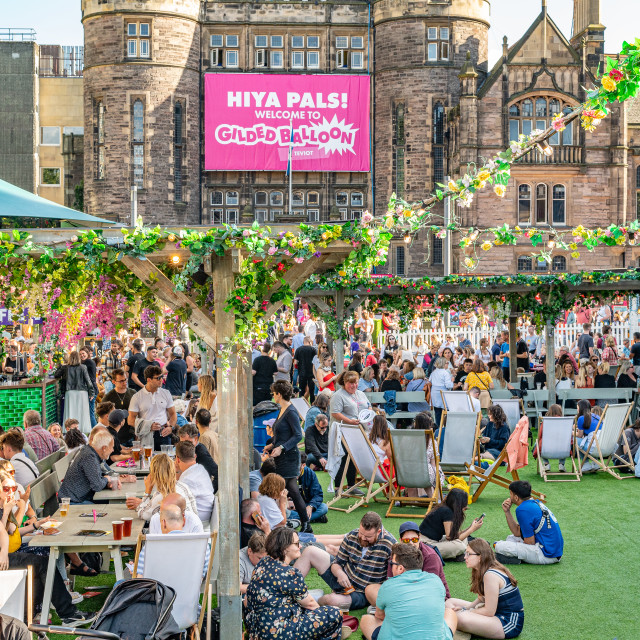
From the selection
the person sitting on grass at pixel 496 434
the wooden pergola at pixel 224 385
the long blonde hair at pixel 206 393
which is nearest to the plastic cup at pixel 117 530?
the wooden pergola at pixel 224 385

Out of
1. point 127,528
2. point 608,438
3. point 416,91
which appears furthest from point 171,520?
point 416,91

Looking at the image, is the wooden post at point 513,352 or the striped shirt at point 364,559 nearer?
the striped shirt at point 364,559

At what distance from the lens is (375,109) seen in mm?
39844

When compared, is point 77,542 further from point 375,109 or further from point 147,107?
point 375,109

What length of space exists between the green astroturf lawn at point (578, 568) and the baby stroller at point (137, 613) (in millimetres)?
1972

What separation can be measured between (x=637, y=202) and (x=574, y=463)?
31069 millimetres

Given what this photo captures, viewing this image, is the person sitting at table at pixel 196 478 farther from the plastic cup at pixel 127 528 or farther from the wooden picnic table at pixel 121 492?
the plastic cup at pixel 127 528

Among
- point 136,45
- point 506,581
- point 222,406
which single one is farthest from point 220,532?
point 136,45

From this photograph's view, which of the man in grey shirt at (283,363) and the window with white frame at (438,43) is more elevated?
the window with white frame at (438,43)

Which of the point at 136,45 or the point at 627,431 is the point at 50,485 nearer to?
the point at 627,431

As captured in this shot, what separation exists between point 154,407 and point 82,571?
408 centimetres

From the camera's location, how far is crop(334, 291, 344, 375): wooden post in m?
18.5

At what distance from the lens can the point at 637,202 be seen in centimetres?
4150

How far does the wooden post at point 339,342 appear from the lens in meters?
18.5
